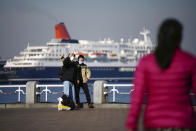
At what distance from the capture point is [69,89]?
13.6 metres

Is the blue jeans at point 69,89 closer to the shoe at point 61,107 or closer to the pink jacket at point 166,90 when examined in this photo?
the shoe at point 61,107

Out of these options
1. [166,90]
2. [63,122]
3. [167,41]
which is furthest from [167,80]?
[63,122]

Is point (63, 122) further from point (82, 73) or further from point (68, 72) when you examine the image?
point (82, 73)

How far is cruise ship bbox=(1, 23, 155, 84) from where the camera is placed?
91.3 m

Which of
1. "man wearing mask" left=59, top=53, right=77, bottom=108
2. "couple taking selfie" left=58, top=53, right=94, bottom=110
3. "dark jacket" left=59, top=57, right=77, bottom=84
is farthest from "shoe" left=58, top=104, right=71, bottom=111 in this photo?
"dark jacket" left=59, top=57, right=77, bottom=84

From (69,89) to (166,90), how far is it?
33.1ft

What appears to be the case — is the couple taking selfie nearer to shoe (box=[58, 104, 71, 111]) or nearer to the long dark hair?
shoe (box=[58, 104, 71, 111])

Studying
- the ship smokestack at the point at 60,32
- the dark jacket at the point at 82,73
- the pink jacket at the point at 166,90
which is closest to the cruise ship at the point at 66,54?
Result: the ship smokestack at the point at 60,32

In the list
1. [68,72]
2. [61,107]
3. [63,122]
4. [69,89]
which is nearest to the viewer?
[63,122]

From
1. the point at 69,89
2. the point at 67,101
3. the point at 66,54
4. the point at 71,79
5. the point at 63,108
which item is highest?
the point at 66,54

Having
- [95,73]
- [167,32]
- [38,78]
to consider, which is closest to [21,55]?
[38,78]

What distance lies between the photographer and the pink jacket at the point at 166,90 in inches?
142

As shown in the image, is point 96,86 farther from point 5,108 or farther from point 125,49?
point 125,49

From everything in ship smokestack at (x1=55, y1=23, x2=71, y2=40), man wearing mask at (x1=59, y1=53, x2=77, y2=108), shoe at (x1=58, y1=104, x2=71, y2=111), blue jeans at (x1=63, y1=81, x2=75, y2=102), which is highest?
ship smokestack at (x1=55, y1=23, x2=71, y2=40)
